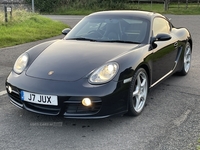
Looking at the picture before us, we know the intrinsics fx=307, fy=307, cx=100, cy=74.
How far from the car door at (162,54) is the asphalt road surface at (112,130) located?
0.46 metres

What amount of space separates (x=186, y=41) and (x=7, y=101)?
354 centimetres

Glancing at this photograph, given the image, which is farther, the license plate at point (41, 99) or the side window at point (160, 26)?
the side window at point (160, 26)

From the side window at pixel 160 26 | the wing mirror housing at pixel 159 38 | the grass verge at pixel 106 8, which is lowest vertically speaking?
the grass verge at pixel 106 8

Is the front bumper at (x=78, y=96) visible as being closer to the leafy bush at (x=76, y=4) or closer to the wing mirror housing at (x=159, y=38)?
the wing mirror housing at (x=159, y=38)

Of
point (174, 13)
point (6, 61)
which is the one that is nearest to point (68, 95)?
point (6, 61)

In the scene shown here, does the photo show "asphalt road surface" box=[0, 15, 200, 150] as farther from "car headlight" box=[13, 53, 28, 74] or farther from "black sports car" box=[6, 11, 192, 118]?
"car headlight" box=[13, 53, 28, 74]

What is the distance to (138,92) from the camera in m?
4.12

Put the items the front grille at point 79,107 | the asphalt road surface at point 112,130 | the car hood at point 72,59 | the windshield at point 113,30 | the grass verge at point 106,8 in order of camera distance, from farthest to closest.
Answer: the grass verge at point 106,8 < the windshield at point 113,30 < the car hood at point 72,59 < the front grille at point 79,107 < the asphalt road surface at point 112,130

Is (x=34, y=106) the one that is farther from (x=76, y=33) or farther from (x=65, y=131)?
(x=76, y=33)

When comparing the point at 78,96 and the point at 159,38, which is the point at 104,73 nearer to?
the point at 78,96

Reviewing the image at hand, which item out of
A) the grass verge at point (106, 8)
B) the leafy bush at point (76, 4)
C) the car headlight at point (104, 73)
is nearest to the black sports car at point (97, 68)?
the car headlight at point (104, 73)

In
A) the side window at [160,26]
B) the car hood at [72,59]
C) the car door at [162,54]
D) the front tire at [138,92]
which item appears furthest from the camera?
the side window at [160,26]

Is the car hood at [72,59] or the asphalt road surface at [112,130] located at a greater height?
the car hood at [72,59]

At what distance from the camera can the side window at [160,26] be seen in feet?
16.5
